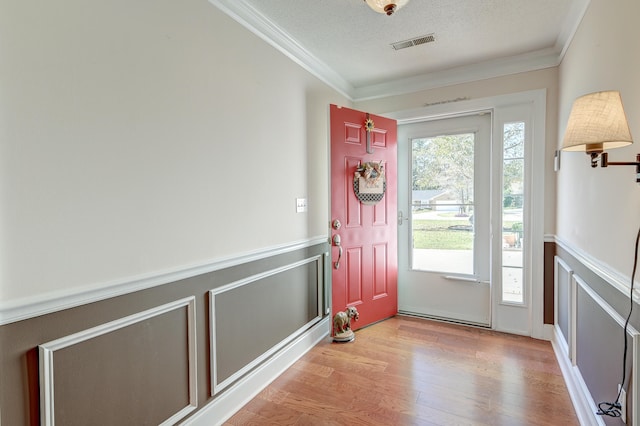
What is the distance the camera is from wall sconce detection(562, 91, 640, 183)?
1.11m

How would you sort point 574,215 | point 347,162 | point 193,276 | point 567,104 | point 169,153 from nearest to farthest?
point 169,153 → point 193,276 → point 574,215 → point 567,104 → point 347,162

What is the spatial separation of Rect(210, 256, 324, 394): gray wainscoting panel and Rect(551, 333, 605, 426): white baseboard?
1.83 metres

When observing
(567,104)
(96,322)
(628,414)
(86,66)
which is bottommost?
(628,414)

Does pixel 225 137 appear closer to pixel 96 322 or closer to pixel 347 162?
pixel 96 322

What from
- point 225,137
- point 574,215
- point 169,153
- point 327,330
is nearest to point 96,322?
point 169,153

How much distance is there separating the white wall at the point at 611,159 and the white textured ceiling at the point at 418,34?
0.32 m

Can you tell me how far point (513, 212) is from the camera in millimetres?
2918

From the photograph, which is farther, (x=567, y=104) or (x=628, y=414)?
Result: (x=567, y=104)

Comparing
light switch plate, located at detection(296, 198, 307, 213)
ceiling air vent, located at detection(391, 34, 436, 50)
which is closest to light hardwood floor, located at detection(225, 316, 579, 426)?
light switch plate, located at detection(296, 198, 307, 213)

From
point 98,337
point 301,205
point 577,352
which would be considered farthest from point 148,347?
point 577,352

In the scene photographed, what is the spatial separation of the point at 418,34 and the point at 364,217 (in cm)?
156

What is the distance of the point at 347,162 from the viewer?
2.93 m

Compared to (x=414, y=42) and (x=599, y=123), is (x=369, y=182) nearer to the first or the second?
(x=414, y=42)

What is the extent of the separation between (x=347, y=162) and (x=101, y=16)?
2020mm
